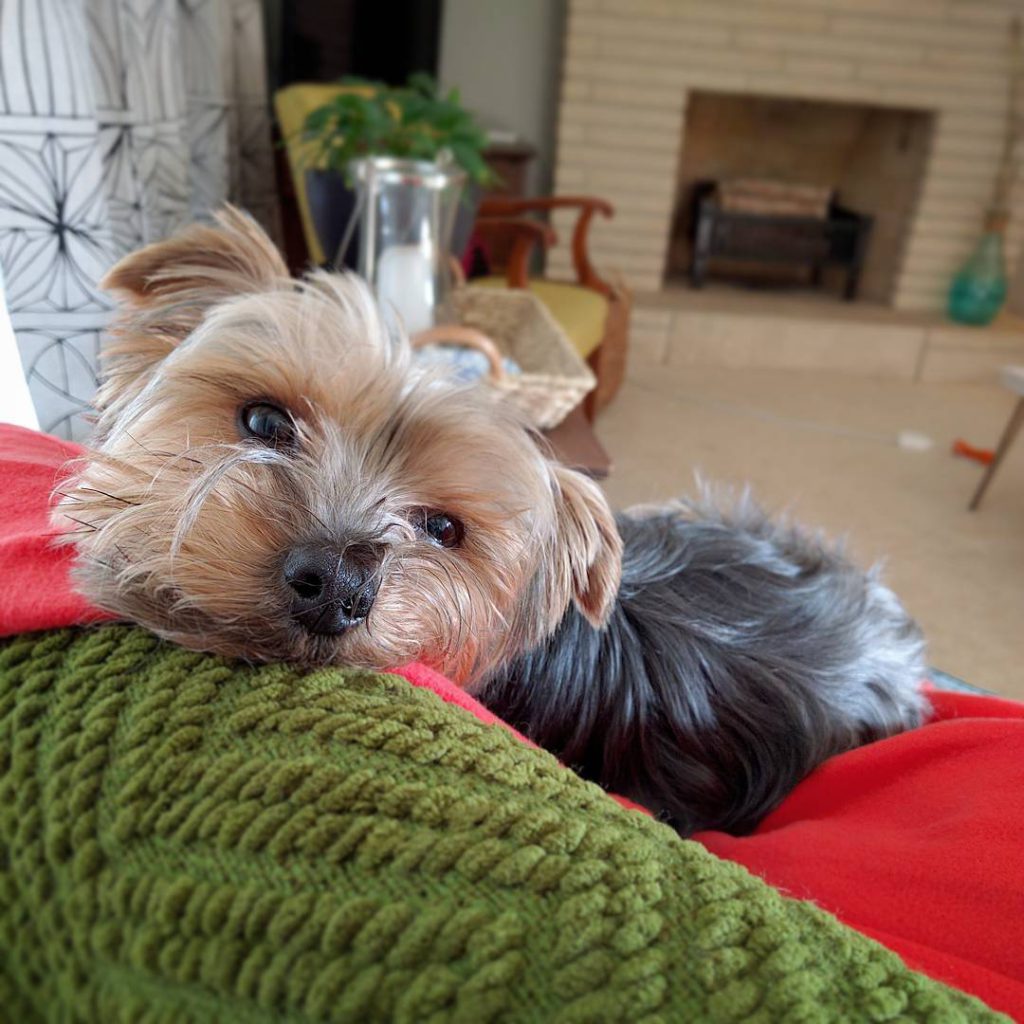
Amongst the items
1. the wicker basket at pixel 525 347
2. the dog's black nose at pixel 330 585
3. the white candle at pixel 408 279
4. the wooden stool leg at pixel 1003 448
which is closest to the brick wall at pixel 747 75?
the wicker basket at pixel 525 347

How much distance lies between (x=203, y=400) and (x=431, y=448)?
247mm

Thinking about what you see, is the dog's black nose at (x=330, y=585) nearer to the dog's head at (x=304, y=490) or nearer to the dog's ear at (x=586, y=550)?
the dog's head at (x=304, y=490)

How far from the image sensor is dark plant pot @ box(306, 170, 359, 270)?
3.07m

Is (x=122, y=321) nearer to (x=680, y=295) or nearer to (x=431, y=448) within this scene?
(x=431, y=448)

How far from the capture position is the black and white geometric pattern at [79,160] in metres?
1.77

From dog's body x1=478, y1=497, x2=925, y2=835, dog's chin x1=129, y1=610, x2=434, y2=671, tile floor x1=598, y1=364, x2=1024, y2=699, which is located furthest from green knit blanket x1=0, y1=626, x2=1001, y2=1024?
tile floor x1=598, y1=364, x2=1024, y2=699

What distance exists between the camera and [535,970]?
1.59ft

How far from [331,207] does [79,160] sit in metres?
1.31

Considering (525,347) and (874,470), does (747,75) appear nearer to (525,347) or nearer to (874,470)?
(874,470)

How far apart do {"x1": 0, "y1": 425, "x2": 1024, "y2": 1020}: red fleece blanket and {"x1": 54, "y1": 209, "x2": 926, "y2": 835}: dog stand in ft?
0.17

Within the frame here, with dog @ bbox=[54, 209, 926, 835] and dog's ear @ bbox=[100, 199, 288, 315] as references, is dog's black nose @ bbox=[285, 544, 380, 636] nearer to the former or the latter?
dog @ bbox=[54, 209, 926, 835]

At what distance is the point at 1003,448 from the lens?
3559mm

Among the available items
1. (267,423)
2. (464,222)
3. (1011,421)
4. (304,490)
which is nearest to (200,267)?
(267,423)

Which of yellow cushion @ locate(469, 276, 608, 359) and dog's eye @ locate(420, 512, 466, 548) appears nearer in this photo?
dog's eye @ locate(420, 512, 466, 548)
